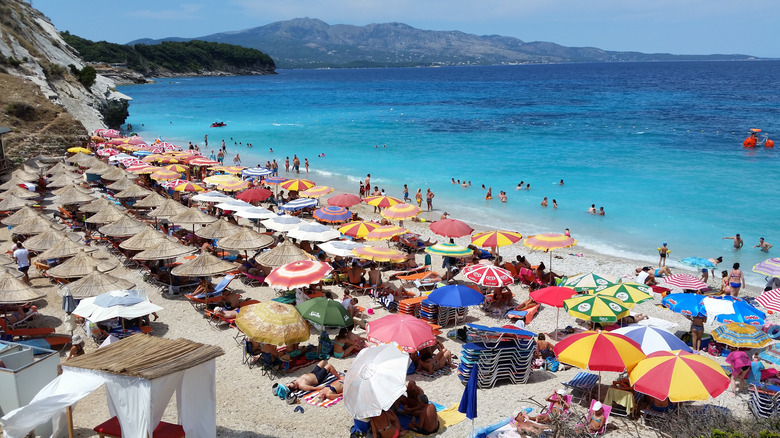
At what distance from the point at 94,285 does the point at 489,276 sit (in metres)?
Answer: 8.33

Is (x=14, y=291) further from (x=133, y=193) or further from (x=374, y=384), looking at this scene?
(x=133, y=193)

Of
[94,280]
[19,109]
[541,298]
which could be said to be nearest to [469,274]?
[541,298]

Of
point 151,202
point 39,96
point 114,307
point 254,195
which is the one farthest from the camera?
point 39,96

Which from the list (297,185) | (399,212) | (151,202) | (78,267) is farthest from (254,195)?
(78,267)

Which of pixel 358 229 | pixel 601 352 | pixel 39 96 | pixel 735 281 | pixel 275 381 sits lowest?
pixel 275 381

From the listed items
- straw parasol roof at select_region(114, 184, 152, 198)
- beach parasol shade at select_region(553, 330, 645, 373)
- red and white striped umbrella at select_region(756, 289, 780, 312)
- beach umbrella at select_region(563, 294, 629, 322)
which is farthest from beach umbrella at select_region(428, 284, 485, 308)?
straw parasol roof at select_region(114, 184, 152, 198)

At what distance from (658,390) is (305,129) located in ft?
163

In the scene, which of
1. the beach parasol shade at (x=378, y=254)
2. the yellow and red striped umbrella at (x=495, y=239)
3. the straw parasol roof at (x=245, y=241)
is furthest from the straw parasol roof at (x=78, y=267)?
the yellow and red striped umbrella at (x=495, y=239)

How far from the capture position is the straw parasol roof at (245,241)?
1451 cm

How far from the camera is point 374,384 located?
6.98 meters

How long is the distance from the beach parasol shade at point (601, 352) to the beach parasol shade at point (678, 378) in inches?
10.7

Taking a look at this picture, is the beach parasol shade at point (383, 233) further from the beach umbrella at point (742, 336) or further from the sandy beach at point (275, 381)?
the beach umbrella at point (742, 336)

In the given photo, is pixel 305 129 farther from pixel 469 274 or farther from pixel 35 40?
pixel 469 274

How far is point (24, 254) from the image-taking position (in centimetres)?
1377
